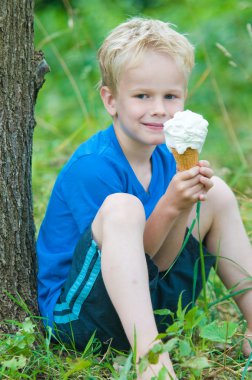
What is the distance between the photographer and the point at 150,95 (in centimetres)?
218

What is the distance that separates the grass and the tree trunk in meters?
0.13

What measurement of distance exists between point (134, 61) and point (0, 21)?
413 mm

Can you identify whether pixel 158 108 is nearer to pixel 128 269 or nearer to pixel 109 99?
pixel 109 99

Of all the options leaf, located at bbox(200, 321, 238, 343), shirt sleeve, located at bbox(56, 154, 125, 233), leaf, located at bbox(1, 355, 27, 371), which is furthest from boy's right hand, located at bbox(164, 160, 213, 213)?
leaf, located at bbox(1, 355, 27, 371)

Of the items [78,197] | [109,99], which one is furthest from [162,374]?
[109,99]

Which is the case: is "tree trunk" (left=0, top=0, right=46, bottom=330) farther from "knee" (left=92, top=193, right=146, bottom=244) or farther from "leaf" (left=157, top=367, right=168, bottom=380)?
"leaf" (left=157, top=367, right=168, bottom=380)

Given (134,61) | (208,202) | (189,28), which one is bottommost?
(208,202)

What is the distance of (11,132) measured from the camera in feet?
6.82

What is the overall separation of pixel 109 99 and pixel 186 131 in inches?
19.3

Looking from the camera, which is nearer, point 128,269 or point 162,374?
point 162,374

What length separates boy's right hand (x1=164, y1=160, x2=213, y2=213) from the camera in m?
1.93

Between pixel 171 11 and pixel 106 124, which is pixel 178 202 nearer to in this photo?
pixel 106 124

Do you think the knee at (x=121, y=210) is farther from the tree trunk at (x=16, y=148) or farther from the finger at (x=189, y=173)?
the tree trunk at (x=16, y=148)

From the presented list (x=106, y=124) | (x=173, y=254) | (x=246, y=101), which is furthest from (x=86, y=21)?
(x=173, y=254)
